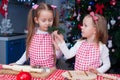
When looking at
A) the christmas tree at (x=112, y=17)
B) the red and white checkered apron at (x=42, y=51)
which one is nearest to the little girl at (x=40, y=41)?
the red and white checkered apron at (x=42, y=51)

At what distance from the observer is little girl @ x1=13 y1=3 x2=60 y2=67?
1908 mm

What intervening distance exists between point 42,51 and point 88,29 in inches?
15.1

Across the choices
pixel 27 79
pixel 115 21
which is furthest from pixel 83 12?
pixel 27 79

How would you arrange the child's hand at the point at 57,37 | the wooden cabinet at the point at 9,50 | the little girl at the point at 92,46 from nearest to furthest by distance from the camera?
the child's hand at the point at 57,37, the little girl at the point at 92,46, the wooden cabinet at the point at 9,50

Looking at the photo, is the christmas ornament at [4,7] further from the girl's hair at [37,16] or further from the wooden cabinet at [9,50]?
the girl's hair at [37,16]

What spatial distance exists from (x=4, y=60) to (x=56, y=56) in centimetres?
187

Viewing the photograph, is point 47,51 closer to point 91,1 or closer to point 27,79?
point 27,79

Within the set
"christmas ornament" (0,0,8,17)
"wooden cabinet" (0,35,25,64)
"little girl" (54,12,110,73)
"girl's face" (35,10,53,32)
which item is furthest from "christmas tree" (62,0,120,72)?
"girl's face" (35,10,53,32)

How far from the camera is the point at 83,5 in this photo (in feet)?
11.5

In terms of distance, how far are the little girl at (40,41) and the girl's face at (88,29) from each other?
0.24 metres

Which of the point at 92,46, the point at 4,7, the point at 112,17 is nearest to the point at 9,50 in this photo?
the point at 4,7

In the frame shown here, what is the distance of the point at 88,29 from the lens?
177 cm

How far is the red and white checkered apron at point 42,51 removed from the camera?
1929 millimetres

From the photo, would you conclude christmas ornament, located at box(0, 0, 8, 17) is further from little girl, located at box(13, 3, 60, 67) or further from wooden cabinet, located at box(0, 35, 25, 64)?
little girl, located at box(13, 3, 60, 67)
